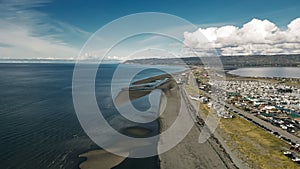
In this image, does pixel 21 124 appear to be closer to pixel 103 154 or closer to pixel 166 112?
pixel 103 154

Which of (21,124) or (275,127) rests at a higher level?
(21,124)

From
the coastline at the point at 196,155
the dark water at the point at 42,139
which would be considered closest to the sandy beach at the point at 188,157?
the coastline at the point at 196,155

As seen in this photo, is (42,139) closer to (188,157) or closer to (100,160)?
(100,160)

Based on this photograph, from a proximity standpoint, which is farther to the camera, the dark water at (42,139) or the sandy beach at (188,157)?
the dark water at (42,139)

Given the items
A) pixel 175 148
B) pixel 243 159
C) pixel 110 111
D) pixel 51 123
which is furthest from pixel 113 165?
pixel 110 111

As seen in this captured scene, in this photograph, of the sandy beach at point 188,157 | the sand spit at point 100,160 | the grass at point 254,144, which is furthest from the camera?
the sandy beach at point 188,157

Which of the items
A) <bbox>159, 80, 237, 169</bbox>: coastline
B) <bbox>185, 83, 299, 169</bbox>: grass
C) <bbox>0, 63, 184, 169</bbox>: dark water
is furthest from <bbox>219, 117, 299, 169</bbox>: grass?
<bbox>0, 63, 184, 169</bbox>: dark water

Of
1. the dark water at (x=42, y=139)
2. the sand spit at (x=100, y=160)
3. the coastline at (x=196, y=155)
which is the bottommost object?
the coastline at (x=196, y=155)

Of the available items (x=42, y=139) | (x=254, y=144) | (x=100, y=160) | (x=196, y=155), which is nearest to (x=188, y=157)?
(x=196, y=155)

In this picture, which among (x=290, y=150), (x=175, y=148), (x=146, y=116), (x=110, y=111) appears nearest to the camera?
(x=290, y=150)

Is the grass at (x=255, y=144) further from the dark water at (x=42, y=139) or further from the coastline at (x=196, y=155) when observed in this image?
the dark water at (x=42, y=139)

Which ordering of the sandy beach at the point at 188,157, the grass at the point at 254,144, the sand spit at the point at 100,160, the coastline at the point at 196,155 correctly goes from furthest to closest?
the coastline at the point at 196,155, the sandy beach at the point at 188,157, the sand spit at the point at 100,160, the grass at the point at 254,144
